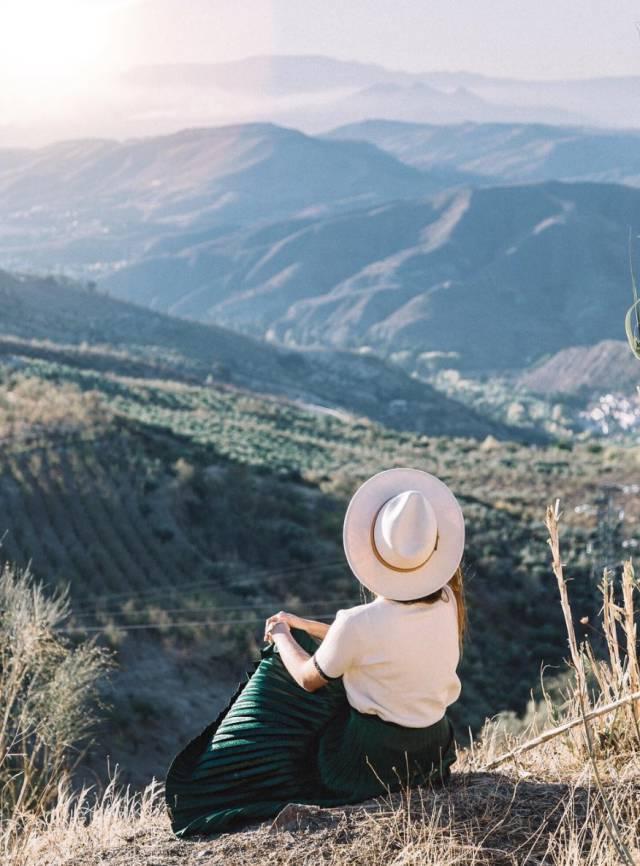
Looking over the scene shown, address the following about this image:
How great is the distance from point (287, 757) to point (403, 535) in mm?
933

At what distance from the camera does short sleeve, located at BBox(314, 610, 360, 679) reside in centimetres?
375

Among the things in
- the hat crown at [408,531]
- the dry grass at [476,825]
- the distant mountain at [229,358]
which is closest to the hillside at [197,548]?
the dry grass at [476,825]

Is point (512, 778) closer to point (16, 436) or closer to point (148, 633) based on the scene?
point (148, 633)

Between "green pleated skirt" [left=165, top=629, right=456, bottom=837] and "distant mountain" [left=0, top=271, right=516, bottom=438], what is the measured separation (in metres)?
65.7

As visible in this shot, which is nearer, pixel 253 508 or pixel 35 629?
pixel 35 629

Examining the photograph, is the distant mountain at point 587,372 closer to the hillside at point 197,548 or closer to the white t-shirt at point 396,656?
the hillside at point 197,548

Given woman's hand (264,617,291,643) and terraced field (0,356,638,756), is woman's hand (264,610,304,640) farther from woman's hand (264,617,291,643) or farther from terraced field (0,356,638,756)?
terraced field (0,356,638,756)

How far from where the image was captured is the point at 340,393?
4043 inches

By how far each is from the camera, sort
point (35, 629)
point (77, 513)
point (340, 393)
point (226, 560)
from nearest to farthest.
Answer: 1. point (35, 629)
2. point (77, 513)
3. point (226, 560)
4. point (340, 393)

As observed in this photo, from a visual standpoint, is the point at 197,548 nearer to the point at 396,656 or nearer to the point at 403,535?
the point at 396,656

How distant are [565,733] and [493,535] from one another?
933 inches

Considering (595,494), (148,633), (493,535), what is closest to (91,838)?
(148,633)

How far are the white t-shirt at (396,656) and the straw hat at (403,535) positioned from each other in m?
0.11

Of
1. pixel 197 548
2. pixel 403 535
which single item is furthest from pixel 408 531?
pixel 197 548
